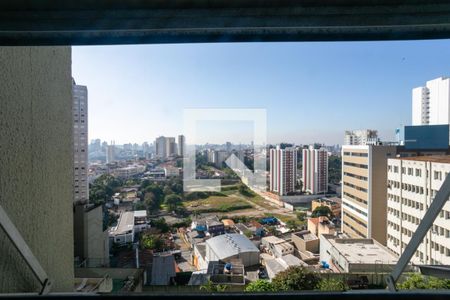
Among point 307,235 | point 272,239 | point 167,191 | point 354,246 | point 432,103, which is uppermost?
point 432,103

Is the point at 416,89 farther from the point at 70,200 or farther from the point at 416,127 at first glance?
the point at 70,200

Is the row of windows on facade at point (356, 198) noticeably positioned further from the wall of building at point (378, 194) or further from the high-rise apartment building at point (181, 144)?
the high-rise apartment building at point (181, 144)

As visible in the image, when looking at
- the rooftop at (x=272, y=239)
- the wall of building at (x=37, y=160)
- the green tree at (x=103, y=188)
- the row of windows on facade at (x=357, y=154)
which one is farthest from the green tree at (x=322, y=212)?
the wall of building at (x=37, y=160)

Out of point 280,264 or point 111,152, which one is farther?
point 280,264

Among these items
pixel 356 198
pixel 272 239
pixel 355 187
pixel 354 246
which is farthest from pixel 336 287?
pixel 354 246

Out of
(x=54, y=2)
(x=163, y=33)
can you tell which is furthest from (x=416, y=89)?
(x=54, y=2)

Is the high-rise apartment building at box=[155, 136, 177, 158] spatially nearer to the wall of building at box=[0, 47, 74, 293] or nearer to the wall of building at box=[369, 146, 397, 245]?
the wall of building at box=[0, 47, 74, 293]

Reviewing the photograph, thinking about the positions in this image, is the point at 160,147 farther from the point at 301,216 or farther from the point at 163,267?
the point at 301,216
